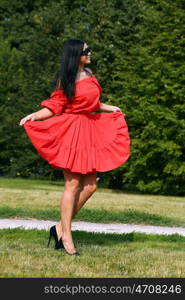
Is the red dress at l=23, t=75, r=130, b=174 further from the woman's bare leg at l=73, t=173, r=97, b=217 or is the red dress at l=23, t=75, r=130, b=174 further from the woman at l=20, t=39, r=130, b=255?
the woman's bare leg at l=73, t=173, r=97, b=217

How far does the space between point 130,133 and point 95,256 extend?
58.8 feet

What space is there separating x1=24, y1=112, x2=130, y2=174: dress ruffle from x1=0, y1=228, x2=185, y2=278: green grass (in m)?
0.88

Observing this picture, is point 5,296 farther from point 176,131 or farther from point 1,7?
point 1,7

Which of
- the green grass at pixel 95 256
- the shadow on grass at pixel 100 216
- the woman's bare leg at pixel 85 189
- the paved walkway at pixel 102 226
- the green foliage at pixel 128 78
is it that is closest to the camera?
the green grass at pixel 95 256

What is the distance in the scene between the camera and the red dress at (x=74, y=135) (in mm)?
5950

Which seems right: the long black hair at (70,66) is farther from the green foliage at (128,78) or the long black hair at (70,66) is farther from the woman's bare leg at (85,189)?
the green foliage at (128,78)

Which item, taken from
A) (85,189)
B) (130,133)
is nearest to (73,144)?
(85,189)

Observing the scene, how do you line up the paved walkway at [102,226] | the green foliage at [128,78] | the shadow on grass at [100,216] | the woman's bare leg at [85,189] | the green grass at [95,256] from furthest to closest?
the green foliage at [128,78] → the shadow on grass at [100,216] → the paved walkway at [102,226] → the woman's bare leg at [85,189] → the green grass at [95,256]

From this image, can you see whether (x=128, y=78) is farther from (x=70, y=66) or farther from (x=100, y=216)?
(x=70, y=66)

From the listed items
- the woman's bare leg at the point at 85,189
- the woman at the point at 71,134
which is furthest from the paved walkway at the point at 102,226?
the woman at the point at 71,134

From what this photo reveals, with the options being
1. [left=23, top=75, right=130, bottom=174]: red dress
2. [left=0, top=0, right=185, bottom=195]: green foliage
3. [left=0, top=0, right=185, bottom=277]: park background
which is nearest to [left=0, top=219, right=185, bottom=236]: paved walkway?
[left=0, top=0, right=185, bottom=277]: park background

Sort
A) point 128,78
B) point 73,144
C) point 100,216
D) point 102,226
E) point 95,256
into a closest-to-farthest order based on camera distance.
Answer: point 95,256
point 73,144
point 102,226
point 100,216
point 128,78

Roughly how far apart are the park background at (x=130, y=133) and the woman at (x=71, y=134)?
1.94 feet

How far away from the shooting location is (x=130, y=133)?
2352 cm
